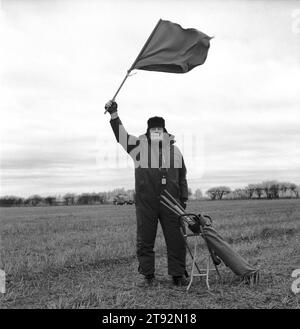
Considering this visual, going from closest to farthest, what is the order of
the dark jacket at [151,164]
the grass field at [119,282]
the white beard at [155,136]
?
the grass field at [119,282]
the dark jacket at [151,164]
the white beard at [155,136]

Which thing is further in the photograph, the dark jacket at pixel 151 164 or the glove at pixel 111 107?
the dark jacket at pixel 151 164

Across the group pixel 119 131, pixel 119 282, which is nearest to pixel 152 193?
pixel 119 131

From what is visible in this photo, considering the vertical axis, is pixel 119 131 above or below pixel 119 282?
above

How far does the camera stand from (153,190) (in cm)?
652

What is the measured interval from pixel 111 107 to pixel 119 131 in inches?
14.8

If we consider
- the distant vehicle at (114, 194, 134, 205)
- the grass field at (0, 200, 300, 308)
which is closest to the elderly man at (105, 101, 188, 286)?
the grass field at (0, 200, 300, 308)

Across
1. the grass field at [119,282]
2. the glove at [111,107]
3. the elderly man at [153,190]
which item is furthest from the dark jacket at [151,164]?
the grass field at [119,282]

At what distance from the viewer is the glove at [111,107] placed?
6309 mm

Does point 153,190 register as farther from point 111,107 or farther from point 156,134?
point 111,107

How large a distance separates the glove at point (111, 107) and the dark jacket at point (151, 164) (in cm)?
13

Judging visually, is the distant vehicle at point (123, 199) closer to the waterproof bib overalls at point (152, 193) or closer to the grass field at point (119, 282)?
the grass field at point (119, 282)

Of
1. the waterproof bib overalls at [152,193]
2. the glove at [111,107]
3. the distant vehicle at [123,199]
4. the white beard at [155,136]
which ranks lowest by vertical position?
the distant vehicle at [123,199]

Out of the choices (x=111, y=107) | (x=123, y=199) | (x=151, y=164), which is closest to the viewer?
(x=111, y=107)

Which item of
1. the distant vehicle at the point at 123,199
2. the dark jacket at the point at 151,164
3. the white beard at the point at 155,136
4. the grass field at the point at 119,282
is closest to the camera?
the grass field at the point at 119,282
